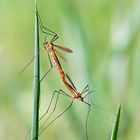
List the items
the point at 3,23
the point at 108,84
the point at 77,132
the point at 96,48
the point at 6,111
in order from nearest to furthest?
the point at 77,132, the point at 108,84, the point at 6,111, the point at 96,48, the point at 3,23

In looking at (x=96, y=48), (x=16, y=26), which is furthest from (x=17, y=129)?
(x=16, y=26)

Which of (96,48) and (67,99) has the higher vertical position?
(96,48)

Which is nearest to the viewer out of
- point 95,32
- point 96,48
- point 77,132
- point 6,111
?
point 77,132

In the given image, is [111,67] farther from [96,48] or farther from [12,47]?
[12,47]

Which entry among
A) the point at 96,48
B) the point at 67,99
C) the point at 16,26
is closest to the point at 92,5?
the point at 16,26

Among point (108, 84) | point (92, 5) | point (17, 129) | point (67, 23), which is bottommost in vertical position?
point (17, 129)

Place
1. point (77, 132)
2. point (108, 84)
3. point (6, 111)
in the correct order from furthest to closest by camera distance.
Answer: point (6, 111), point (108, 84), point (77, 132)

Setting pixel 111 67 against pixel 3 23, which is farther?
pixel 3 23

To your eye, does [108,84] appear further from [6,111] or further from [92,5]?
[92,5]

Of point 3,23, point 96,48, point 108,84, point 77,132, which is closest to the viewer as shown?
point 77,132
